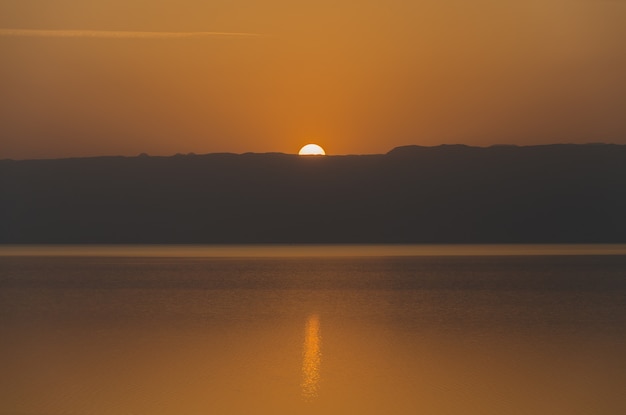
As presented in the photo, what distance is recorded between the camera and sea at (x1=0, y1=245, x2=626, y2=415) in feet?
22.8

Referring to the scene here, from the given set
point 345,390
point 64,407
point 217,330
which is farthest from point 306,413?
point 217,330

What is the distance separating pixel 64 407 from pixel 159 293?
10.7 metres

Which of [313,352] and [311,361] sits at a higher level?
[313,352]

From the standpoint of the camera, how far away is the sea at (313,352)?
6945mm

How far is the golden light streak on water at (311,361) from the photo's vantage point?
734 cm

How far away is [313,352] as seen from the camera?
9.30 meters

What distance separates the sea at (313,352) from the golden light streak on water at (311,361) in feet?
0.06

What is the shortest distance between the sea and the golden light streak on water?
0.02 metres

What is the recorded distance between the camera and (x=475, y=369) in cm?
834

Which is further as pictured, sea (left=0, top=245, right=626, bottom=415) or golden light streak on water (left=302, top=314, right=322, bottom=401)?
golden light streak on water (left=302, top=314, right=322, bottom=401)

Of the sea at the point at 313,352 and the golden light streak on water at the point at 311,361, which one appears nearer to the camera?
the sea at the point at 313,352

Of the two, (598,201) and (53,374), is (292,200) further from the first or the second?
(53,374)

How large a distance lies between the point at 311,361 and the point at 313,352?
1.87ft

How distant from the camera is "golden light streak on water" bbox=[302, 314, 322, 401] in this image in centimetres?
734
